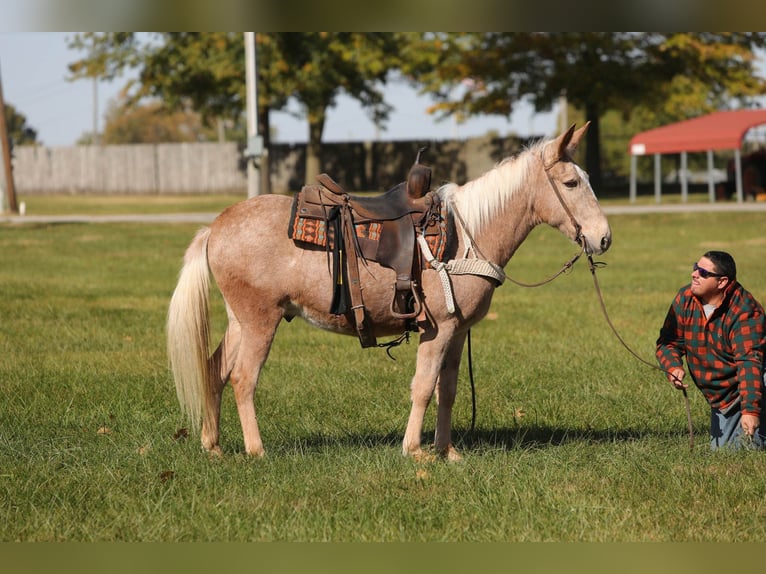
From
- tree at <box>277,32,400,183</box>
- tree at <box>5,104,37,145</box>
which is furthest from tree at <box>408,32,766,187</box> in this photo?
tree at <box>5,104,37,145</box>

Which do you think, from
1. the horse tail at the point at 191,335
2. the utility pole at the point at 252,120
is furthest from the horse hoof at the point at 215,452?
the utility pole at the point at 252,120

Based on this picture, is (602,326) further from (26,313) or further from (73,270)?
(73,270)

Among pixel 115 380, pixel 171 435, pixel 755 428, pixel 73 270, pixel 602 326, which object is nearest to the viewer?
pixel 755 428

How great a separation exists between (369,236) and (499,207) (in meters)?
0.88

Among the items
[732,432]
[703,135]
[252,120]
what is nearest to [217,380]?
[732,432]

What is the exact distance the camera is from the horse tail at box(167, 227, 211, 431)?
6.85 metres

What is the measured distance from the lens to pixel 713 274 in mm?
6828

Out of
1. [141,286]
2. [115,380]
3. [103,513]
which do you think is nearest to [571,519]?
[103,513]

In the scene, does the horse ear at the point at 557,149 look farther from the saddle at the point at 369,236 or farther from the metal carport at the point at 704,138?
the metal carport at the point at 704,138

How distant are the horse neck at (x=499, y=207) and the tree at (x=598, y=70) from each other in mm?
31824

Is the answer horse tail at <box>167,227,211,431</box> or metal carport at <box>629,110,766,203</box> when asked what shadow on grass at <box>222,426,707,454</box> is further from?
metal carport at <box>629,110,766,203</box>

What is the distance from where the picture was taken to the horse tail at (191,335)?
6852 mm
